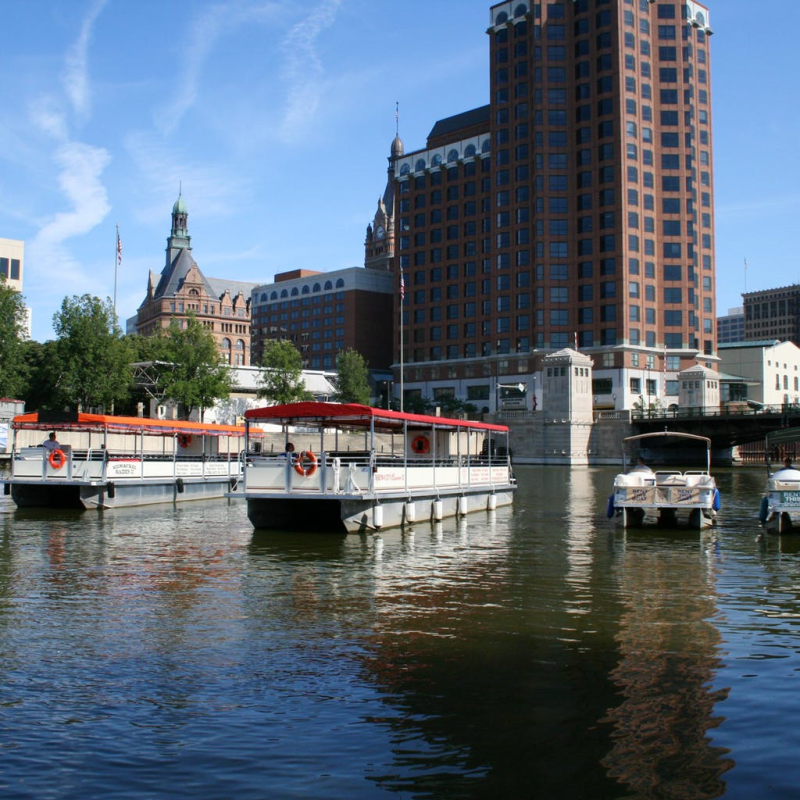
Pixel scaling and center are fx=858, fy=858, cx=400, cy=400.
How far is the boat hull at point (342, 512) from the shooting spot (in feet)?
97.4

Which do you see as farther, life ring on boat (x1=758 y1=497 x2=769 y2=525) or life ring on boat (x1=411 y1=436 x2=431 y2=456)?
life ring on boat (x1=411 y1=436 x2=431 y2=456)

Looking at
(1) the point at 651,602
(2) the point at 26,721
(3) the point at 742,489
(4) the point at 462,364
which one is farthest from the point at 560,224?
(2) the point at 26,721

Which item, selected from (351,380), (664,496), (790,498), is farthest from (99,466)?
(351,380)

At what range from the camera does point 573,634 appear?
1531 cm

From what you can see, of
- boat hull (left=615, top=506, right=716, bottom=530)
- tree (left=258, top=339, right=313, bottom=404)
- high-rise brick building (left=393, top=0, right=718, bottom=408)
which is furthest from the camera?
high-rise brick building (left=393, top=0, right=718, bottom=408)

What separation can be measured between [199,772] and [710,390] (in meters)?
110

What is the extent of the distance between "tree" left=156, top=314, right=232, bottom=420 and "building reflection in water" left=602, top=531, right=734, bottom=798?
248 ft

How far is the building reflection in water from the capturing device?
919cm

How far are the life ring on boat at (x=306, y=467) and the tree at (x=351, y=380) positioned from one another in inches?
3721

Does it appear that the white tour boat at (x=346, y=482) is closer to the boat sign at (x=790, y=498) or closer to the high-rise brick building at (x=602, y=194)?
the boat sign at (x=790, y=498)

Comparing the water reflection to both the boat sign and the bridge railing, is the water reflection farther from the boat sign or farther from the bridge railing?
the bridge railing

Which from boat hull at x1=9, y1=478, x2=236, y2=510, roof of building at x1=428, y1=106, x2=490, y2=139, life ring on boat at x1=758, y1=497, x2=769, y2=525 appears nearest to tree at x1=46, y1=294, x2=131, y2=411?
boat hull at x1=9, y1=478, x2=236, y2=510

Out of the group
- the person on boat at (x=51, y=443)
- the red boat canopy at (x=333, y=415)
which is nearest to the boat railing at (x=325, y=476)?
the red boat canopy at (x=333, y=415)

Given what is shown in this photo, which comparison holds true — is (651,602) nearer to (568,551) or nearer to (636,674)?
(636,674)
